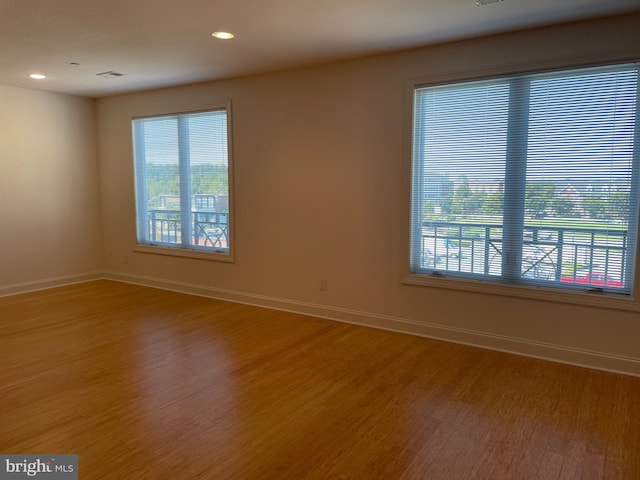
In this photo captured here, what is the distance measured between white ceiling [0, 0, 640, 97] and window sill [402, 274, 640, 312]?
6.70ft

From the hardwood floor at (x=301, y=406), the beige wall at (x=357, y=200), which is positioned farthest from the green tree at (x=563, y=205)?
the hardwood floor at (x=301, y=406)

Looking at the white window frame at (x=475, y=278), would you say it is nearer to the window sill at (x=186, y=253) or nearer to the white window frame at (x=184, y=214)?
the white window frame at (x=184, y=214)

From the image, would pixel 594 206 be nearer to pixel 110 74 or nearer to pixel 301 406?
pixel 301 406

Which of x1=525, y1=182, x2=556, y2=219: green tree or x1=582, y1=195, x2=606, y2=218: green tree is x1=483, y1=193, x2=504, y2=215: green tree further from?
x1=582, y1=195, x2=606, y2=218: green tree

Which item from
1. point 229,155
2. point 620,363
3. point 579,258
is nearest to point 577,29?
point 579,258

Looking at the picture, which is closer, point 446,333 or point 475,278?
point 475,278

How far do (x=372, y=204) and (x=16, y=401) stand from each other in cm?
317

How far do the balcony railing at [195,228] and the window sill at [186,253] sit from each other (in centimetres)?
9

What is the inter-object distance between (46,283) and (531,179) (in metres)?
6.01

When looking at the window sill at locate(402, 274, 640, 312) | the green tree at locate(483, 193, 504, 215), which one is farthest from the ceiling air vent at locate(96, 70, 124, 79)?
the green tree at locate(483, 193, 504, 215)

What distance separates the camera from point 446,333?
406 centimetres

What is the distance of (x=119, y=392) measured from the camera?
300cm

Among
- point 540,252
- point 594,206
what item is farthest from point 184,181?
point 594,206

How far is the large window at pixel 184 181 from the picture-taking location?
17.9 ft
